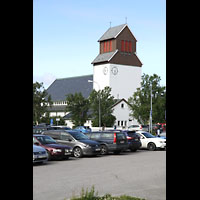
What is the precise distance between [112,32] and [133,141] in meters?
74.6

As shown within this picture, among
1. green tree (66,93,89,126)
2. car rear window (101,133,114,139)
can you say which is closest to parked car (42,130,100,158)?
car rear window (101,133,114,139)

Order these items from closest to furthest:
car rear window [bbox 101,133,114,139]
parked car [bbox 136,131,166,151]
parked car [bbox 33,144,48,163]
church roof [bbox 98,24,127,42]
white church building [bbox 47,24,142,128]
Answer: parked car [bbox 33,144,48,163]
car rear window [bbox 101,133,114,139]
parked car [bbox 136,131,166,151]
church roof [bbox 98,24,127,42]
white church building [bbox 47,24,142,128]

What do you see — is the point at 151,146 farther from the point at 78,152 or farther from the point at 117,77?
the point at 117,77

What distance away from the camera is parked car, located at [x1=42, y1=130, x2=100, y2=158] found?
20.6 meters

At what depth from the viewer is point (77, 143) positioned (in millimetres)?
20828

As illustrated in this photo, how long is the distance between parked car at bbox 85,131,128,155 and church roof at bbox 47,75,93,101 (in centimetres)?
8188

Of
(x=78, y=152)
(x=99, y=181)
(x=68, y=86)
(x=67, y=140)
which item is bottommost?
(x=99, y=181)

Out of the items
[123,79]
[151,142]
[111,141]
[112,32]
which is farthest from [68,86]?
[111,141]

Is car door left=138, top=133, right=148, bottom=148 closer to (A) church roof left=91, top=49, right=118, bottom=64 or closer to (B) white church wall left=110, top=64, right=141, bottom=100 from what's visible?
(A) church roof left=91, top=49, right=118, bottom=64
